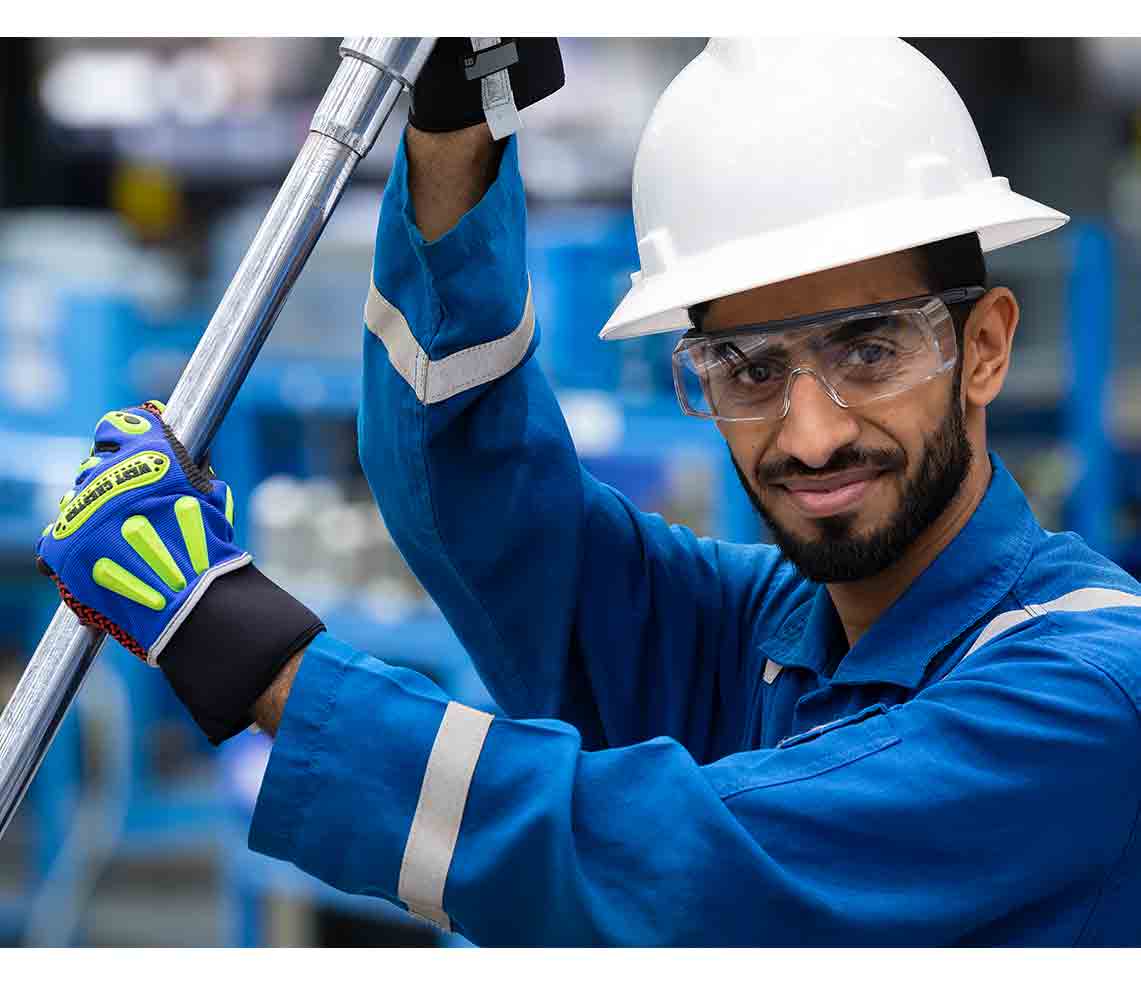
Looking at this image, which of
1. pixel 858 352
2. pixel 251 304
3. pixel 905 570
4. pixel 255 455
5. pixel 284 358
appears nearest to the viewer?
pixel 251 304

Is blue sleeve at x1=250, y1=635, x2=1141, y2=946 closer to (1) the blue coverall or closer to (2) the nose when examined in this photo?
(1) the blue coverall

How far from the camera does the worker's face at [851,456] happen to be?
139cm

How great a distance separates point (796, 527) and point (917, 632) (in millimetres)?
→ 147

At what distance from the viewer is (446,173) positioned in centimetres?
148

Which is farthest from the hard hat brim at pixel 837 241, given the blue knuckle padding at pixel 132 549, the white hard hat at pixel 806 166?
the blue knuckle padding at pixel 132 549

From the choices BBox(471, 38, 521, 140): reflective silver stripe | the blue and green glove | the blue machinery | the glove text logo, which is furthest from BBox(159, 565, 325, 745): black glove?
the blue machinery

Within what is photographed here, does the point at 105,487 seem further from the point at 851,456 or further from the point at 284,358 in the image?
the point at 284,358

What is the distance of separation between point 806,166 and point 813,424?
244 mm

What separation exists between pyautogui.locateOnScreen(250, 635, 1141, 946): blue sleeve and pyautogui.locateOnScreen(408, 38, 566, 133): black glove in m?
0.55

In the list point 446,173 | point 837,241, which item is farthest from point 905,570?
point 446,173

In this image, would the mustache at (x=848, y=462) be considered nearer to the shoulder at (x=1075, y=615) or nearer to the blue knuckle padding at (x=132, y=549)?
the shoulder at (x=1075, y=615)

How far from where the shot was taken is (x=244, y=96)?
6.00m

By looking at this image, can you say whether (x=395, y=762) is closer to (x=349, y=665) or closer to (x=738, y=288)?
(x=349, y=665)

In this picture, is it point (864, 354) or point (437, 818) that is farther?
point (864, 354)
